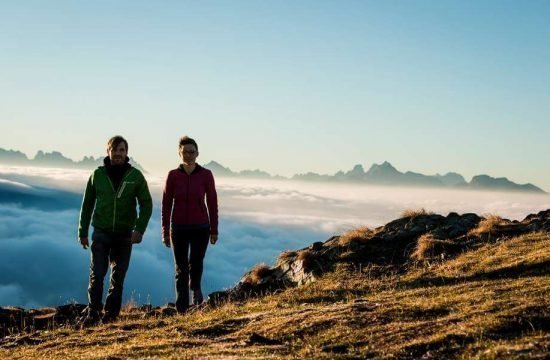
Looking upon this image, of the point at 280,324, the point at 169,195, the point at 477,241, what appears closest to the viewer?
the point at 280,324

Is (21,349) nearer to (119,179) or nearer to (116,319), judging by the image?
(116,319)

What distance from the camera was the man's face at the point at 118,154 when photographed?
1415 cm

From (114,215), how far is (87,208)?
2.93 feet

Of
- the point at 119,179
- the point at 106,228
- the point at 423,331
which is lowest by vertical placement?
the point at 423,331

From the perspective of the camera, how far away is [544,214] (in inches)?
955

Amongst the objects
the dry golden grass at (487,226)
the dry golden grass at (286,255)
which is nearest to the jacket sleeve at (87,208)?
the dry golden grass at (286,255)

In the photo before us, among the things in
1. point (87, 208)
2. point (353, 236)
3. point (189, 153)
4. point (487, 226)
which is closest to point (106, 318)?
point (87, 208)

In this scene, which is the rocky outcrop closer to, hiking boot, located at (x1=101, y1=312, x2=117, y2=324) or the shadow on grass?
the shadow on grass

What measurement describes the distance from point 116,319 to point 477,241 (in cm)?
1305

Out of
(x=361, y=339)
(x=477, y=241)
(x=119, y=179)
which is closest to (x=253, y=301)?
(x=119, y=179)

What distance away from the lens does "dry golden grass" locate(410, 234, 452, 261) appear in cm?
2064

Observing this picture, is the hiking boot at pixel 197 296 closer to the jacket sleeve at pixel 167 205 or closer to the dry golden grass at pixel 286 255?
the jacket sleeve at pixel 167 205

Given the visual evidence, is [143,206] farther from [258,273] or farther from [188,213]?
[258,273]

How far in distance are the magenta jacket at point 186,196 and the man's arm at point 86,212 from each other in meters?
1.78
